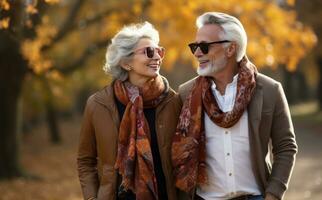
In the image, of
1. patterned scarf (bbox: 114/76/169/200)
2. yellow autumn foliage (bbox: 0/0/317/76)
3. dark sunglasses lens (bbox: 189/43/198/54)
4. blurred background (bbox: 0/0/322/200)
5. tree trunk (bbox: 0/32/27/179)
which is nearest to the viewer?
patterned scarf (bbox: 114/76/169/200)

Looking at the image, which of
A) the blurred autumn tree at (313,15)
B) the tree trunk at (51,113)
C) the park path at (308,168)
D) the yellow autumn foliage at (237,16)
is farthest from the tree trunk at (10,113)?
the blurred autumn tree at (313,15)

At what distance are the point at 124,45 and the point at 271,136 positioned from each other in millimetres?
1237

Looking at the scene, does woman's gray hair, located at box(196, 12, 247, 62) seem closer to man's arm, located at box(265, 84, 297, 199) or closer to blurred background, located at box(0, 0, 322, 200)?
man's arm, located at box(265, 84, 297, 199)

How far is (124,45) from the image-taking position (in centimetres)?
486

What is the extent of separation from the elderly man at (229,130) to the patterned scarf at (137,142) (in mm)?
205

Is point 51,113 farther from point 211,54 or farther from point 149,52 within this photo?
point 211,54

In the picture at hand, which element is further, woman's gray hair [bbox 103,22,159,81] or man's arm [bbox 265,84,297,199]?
woman's gray hair [bbox 103,22,159,81]

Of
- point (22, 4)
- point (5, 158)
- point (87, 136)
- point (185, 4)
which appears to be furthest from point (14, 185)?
point (87, 136)

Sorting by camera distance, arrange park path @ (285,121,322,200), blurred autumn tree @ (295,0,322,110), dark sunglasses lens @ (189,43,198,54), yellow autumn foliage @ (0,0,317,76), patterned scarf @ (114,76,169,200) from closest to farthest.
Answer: patterned scarf @ (114,76,169,200)
dark sunglasses lens @ (189,43,198,54)
park path @ (285,121,322,200)
yellow autumn foliage @ (0,0,317,76)
blurred autumn tree @ (295,0,322,110)

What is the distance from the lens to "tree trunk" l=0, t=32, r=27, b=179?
16.8 m

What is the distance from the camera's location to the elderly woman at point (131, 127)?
4.60 metres

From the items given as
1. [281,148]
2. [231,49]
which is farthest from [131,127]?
[281,148]

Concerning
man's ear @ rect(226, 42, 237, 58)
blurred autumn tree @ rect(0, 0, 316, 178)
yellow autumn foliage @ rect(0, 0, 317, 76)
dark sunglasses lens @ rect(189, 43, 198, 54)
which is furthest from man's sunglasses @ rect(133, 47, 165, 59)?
yellow autumn foliage @ rect(0, 0, 317, 76)

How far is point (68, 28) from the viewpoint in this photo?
17.3 m
